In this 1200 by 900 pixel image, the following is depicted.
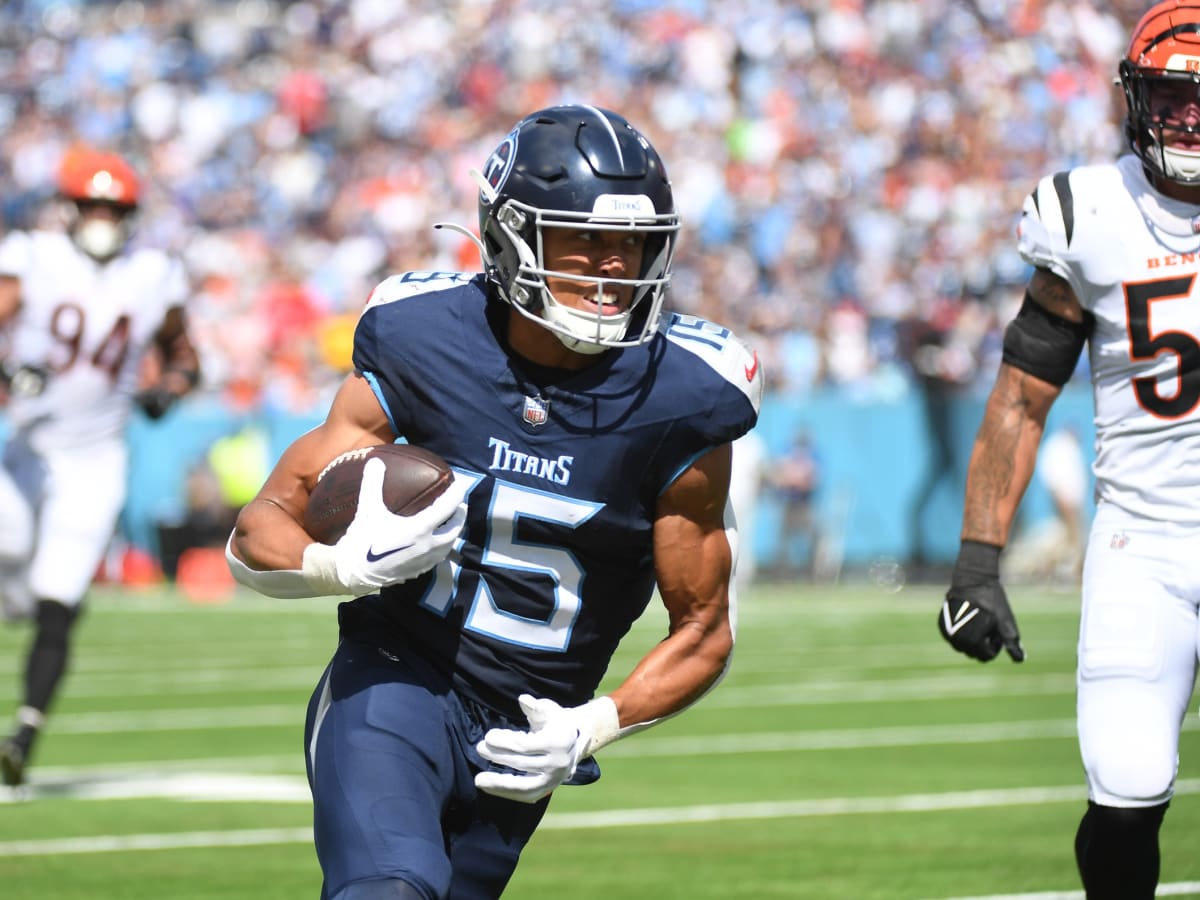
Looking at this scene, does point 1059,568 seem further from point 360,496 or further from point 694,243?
point 360,496

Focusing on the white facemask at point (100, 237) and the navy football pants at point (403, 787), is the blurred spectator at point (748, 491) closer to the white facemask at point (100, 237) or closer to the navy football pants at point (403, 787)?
the white facemask at point (100, 237)

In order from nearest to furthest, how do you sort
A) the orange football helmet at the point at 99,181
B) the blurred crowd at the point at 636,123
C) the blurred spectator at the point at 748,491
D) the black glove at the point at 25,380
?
the orange football helmet at the point at 99,181 < the black glove at the point at 25,380 < the blurred spectator at the point at 748,491 < the blurred crowd at the point at 636,123

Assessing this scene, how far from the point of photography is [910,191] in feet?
61.0

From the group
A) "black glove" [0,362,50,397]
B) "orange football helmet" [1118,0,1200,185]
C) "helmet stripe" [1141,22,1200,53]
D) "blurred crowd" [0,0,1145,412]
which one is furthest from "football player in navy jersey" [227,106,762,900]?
"blurred crowd" [0,0,1145,412]

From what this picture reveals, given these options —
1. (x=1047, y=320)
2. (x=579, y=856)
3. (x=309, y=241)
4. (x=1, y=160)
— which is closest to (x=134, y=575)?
(x=309, y=241)

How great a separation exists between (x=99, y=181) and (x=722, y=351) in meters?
4.64

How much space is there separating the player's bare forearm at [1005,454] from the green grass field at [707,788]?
138 centimetres

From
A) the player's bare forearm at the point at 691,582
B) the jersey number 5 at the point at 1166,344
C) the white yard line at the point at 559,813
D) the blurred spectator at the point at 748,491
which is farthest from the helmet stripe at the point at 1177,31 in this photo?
the blurred spectator at the point at 748,491

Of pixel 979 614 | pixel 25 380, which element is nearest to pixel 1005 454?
pixel 979 614

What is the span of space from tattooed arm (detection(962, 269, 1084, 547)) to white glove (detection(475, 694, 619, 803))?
1296mm

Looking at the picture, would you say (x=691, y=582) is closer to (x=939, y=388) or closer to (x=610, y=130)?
(x=610, y=130)

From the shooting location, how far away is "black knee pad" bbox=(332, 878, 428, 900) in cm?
312

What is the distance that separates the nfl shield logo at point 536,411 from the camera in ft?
11.8

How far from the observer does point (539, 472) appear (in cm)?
356
